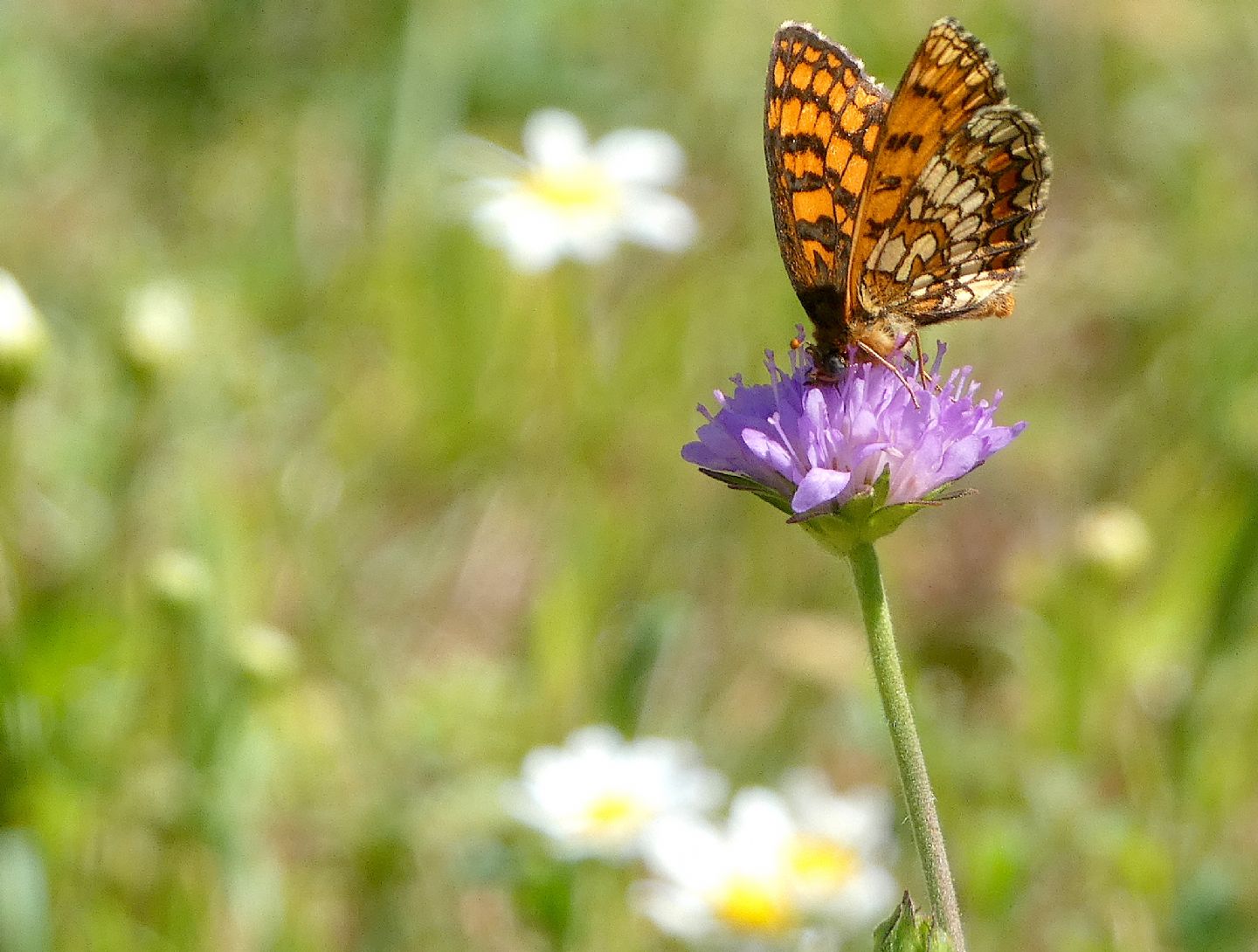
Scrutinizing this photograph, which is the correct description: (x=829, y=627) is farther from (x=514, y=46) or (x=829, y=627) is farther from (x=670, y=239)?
(x=514, y=46)

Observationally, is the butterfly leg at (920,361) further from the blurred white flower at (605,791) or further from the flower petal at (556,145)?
the flower petal at (556,145)

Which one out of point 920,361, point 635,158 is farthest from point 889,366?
point 635,158

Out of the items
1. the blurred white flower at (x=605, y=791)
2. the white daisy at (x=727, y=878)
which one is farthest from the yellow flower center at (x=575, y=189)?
the white daisy at (x=727, y=878)

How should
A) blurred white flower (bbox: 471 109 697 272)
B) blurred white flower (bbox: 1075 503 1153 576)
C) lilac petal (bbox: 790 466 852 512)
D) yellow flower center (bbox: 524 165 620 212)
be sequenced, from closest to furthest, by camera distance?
1. lilac petal (bbox: 790 466 852 512)
2. blurred white flower (bbox: 1075 503 1153 576)
3. blurred white flower (bbox: 471 109 697 272)
4. yellow flower center (bbox: 524 165 620 212)

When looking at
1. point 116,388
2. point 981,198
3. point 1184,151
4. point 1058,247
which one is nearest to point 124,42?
point 116,388

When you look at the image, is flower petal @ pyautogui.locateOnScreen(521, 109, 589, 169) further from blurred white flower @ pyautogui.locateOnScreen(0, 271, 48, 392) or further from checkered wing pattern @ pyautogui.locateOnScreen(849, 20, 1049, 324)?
checkered wing pattern @ pyautogui.locateOnScreen(849, 20, 1049, 324)

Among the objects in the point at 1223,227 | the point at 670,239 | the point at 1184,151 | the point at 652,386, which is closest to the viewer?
the point at 670,239

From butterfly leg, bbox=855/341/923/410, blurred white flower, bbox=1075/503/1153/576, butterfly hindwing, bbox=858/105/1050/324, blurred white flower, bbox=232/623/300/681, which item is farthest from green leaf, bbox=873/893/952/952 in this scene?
blurred white flower, bbox=1075/503/1153/576
